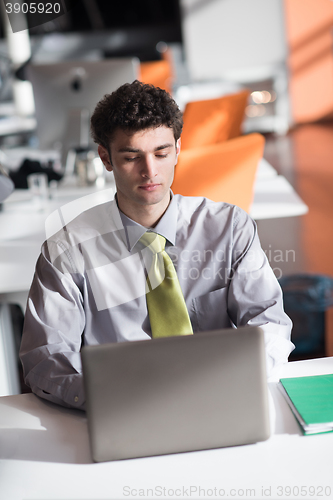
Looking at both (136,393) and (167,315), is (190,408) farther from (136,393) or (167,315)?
(167,315)

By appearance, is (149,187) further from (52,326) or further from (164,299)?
(52,326)

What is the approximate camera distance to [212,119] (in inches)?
126

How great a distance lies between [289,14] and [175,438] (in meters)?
7.51

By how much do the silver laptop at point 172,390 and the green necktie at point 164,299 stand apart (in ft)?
1.43

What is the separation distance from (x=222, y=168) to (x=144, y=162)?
74 centimetres

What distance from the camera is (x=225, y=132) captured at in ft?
10.8

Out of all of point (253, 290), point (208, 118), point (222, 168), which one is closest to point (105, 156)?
point (253, 290)

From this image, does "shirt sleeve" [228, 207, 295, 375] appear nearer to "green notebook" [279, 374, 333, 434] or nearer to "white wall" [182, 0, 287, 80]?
"green notebook" [279, 374, 333, 434]

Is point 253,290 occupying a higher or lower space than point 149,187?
lower

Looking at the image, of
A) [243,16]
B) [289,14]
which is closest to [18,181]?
[243,16]

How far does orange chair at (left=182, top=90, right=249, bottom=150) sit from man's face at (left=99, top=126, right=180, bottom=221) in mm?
1795

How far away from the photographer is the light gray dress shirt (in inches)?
49.4

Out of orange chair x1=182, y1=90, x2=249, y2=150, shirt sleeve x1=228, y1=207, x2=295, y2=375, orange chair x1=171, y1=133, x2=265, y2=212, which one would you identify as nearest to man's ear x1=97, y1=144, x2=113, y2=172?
→ shirt sleeve x1=228, y1=207, x2=295, y2=375

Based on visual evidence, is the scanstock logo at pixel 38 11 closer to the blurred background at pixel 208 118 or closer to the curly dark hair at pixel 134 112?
the blurred background at pixel 208 118
